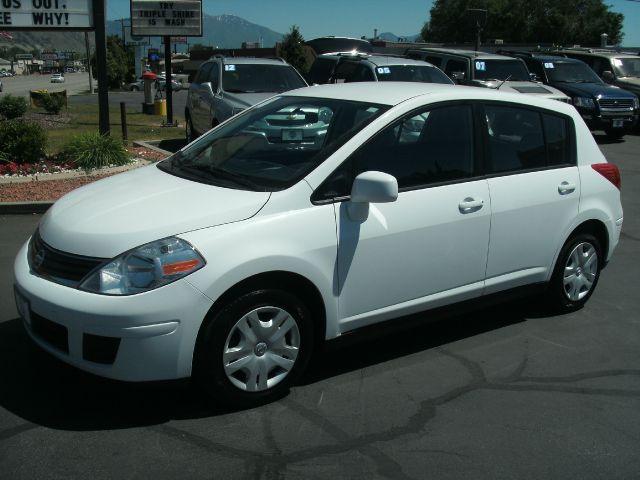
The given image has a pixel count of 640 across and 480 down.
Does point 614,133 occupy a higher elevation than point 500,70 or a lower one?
lower

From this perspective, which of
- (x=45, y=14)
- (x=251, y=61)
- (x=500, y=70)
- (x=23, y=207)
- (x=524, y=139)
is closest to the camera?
(x=524, y=139)

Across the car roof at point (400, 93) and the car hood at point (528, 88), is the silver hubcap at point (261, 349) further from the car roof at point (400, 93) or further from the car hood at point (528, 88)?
the car hood at point (528, 88)

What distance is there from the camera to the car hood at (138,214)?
12.3 feet

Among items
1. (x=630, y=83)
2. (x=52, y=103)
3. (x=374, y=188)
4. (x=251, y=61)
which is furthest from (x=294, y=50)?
(x=374, y=188)

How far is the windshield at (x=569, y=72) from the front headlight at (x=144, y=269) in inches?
641

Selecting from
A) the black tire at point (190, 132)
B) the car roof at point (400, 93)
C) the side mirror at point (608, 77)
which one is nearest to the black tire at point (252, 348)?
the car roof at point (400, 93)

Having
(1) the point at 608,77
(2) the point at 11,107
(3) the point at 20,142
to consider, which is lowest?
(2) the point at 11,107

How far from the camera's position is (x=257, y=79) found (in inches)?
508

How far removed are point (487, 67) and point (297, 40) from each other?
88.4 ft

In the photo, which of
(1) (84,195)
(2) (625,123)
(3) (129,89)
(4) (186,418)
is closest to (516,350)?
(4) (186,418)

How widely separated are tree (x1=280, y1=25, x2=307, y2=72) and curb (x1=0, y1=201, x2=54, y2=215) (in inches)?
1234

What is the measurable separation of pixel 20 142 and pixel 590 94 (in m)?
12.6

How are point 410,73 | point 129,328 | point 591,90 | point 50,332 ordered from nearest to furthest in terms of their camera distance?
point 129,328, point 50,332, point 410,73, point 591,90

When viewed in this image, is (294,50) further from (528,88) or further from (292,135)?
(292,135)
